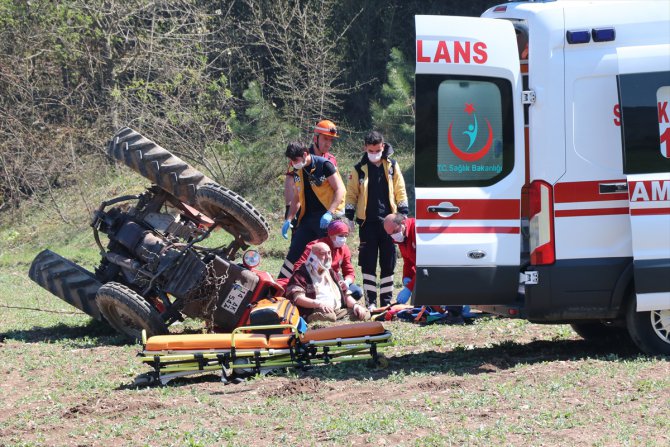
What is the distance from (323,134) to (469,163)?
3.83 m

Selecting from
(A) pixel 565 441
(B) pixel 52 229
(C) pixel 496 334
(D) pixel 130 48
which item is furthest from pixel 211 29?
(A) pixel 565 441

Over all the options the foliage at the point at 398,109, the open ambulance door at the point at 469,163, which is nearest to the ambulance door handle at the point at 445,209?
the open ambulance door at the point at 469,163

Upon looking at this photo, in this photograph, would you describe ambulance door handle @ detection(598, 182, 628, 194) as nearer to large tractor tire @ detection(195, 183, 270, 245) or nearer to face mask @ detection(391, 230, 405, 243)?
face mask @ detection(391, 230, 405, 243)

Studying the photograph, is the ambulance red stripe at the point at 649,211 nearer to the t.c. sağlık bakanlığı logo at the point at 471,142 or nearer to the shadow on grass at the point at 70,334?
the t.c. sağlık bakanlığı logo at the point at 471,142

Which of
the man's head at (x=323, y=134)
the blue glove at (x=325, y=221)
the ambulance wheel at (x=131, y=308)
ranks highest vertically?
the man's head at (x=323, y=134)

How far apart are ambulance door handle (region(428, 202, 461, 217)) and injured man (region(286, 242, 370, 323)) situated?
2.53 m

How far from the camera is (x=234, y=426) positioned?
6.86 metres

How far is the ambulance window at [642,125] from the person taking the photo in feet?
26.5

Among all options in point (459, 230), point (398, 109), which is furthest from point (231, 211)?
point (398, 109)

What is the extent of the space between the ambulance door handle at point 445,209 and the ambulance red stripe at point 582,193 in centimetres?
76

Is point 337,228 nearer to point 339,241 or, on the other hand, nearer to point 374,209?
point 339,241

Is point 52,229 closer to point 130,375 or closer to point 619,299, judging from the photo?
point 130,375

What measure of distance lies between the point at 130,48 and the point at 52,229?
4422 mm

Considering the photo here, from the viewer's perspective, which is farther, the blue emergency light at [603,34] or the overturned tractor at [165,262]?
the overturned tractor at [165,262]
